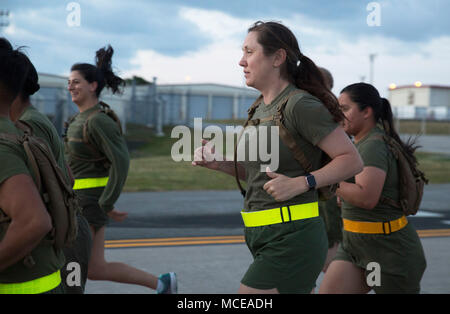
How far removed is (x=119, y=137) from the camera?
5074 millimetres

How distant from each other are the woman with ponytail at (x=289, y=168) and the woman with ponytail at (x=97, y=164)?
1.96m

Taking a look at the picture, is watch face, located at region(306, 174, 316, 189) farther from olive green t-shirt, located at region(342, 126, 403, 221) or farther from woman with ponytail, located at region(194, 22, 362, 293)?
olive green t-shirt, located at region(342, 126, 403, 221)

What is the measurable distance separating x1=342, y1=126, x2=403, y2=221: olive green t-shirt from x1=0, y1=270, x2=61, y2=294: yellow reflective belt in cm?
236

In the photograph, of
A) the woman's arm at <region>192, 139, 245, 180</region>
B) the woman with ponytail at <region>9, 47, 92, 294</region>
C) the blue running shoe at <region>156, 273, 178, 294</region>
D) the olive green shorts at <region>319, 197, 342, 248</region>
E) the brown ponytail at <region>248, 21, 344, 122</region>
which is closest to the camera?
the woman with ponytail at <region>9, 47, 92, 294</region>

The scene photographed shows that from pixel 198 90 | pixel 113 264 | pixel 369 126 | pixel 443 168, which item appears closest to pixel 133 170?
pixel 443 168

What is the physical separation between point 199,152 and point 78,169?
192 cm

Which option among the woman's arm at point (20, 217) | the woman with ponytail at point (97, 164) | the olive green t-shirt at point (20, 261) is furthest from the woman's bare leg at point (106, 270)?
the woman's arm at point (20, 217)

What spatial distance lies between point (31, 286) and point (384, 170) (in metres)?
2.53

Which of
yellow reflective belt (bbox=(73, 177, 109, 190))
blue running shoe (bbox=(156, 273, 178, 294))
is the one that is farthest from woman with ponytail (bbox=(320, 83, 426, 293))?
yellow reflective belt (bbox=(73, 177, 109, 190))

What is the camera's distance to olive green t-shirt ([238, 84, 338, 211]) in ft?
9.75

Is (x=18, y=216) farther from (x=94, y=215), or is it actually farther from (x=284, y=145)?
(x=94, y=215)

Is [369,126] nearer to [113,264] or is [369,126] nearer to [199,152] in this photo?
[199,152]

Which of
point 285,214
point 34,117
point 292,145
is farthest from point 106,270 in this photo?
point 292,145

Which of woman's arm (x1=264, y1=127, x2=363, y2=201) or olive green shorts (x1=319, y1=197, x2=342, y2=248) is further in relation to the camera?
olive green shorts (x1=319, y1=197, x2=342, y2=248)
